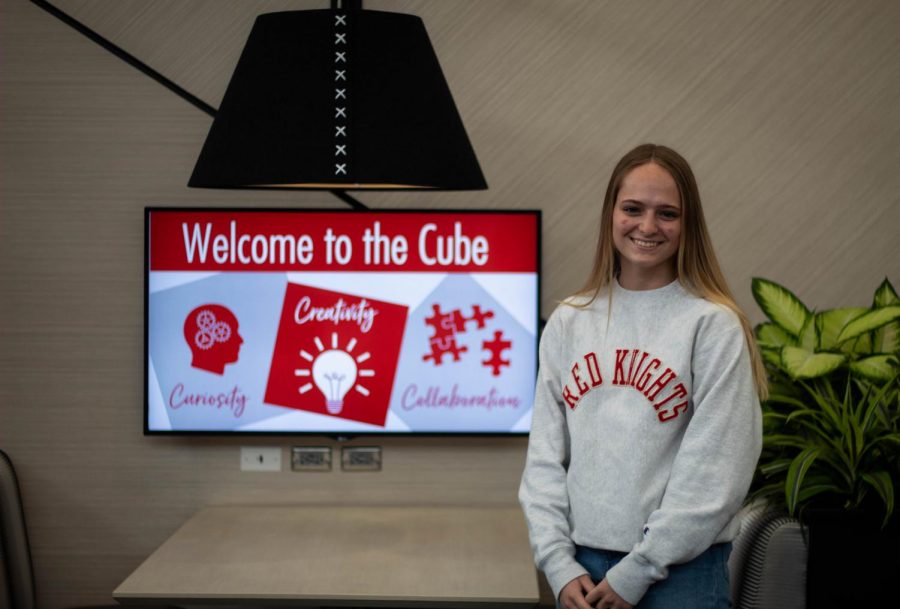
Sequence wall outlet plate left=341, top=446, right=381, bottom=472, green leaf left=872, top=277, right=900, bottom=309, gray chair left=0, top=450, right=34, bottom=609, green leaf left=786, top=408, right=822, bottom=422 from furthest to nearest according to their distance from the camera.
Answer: wall outlet plate left=341, top=446, right=381, bottom=472, gray chair left=0, top=450, right=34, bottom=609, green leaf left=872, top=277, right=900, bottom=309, green leaf left=786, top=408, right=822, bottom=422

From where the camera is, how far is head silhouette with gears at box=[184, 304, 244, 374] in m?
2.95

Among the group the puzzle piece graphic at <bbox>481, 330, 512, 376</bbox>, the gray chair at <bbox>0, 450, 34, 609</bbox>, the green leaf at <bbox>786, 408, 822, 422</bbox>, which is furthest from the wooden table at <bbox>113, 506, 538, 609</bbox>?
the green leaf at <bbox>786, 408, 822, 422</bbox>

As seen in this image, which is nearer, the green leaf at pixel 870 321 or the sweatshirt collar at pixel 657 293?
the sweatshirt collar at pixel 657 293

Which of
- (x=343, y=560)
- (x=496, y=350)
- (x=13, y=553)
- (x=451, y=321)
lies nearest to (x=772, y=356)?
(x=496, y=350)

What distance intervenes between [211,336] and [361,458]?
0.61 m

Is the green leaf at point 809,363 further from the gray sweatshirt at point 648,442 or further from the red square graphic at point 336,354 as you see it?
the red square graphic at point 336,354

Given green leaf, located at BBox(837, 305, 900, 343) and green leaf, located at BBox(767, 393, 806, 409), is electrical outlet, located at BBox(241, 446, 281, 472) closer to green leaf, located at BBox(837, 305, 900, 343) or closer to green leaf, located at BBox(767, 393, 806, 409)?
green leaf, located at BBox(767, 393, 806, 409)

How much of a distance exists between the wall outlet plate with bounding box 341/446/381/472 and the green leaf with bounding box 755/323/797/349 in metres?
1.21

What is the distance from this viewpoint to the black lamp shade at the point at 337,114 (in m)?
1.57

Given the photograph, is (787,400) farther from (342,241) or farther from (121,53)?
(121,53)

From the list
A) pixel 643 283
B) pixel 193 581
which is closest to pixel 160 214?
pixel 193 581

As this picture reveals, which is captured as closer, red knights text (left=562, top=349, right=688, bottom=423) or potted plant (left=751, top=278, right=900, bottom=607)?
red knights text (left=562, top=349, right=688, bottom=423)

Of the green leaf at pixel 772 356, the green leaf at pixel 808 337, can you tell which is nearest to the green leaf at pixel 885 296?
the green leaf at pixel 808 337

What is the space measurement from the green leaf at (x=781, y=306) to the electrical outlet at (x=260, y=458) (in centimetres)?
154
